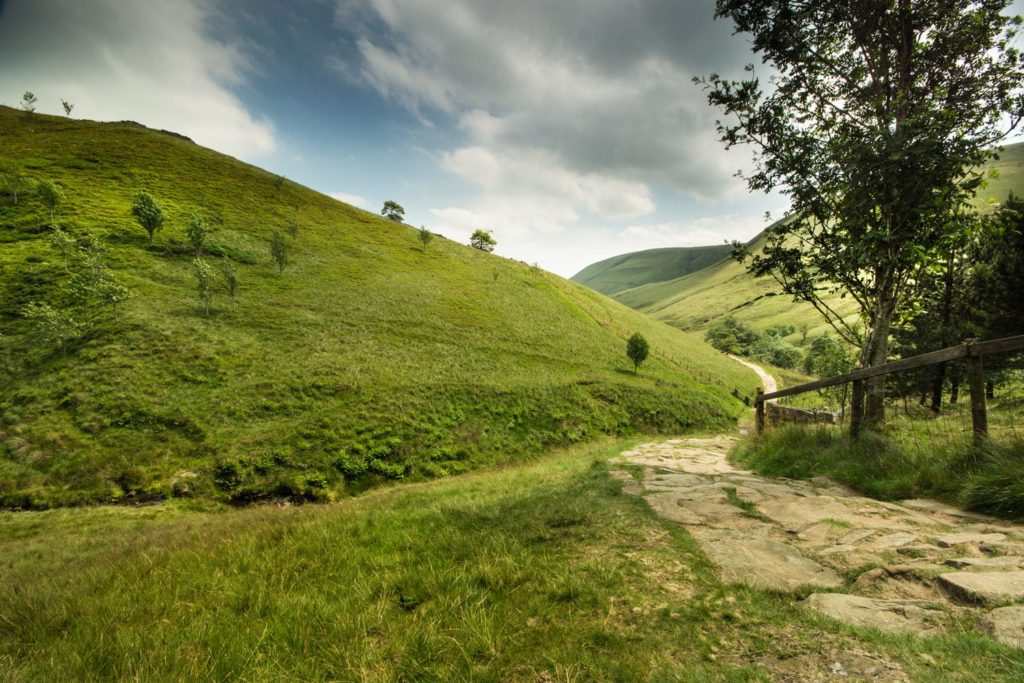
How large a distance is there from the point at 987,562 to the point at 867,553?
0.81 meters

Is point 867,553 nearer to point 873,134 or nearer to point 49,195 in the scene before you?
point 873,134

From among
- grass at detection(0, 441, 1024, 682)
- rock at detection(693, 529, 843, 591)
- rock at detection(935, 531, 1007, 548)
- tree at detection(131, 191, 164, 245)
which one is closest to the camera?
grass at detection(0, 441, 1024, 682)

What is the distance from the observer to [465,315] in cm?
4272

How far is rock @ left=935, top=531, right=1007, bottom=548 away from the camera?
3762 millimetres

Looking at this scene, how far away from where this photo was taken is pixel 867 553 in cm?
393

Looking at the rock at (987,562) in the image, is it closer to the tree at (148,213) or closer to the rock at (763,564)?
the rock at (763,564)

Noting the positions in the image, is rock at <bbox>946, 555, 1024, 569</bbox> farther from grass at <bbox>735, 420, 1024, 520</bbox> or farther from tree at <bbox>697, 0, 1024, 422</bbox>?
tree at <bbox>697, 0, 1024, 422</bbox>

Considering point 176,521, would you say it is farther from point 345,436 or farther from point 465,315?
point 465,315

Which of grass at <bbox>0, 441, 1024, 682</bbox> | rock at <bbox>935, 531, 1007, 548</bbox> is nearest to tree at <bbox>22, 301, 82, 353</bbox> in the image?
grass at <bbox>0, 441, 1024, 682</bbox>

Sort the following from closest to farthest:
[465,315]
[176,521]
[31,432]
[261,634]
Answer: [261,634] → [176,521] → [31,432] → [465,315]

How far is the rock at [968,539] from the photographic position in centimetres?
376

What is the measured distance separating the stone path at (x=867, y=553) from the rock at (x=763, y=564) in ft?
0.04

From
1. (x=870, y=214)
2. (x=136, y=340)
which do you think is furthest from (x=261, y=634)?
(x=136, y=340)

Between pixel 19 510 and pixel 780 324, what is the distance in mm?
204816
